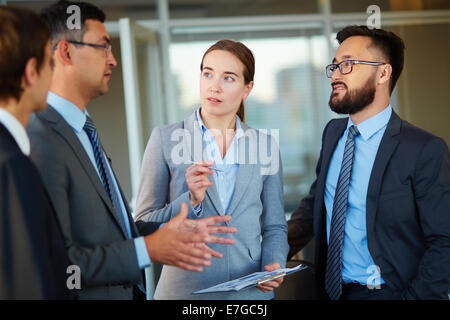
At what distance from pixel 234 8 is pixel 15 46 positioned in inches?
175

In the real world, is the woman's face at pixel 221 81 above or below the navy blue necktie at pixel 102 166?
above

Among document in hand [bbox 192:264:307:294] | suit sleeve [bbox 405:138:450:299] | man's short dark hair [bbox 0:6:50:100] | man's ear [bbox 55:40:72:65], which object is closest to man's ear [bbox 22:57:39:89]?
man's short dark hair [bbox 0:6:50:100]

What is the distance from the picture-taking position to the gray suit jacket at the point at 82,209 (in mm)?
1394

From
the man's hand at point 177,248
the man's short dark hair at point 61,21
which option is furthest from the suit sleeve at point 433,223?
the man's short dark hair at point 61,21

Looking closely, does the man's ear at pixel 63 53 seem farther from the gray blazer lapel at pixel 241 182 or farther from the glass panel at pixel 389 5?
the glass panel at pixel 389 5

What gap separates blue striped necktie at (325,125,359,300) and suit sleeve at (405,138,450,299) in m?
0.30

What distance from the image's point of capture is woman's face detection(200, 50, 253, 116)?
219 centimetres

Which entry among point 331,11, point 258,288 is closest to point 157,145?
point 258,288

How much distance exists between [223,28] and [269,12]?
0.55 meters

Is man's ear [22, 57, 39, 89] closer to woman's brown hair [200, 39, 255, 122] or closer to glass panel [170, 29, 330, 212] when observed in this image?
woman's brown hair [200, 39, 255, 122]

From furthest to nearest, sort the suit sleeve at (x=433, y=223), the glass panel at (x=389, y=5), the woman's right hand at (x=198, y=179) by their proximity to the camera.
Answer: the glass panel at (x=389, y=5), the suit sleeve at (x=433, y=223), the woman's right hand at (x=198, y=179)

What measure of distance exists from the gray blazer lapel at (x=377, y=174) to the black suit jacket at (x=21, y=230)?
1.39 metres

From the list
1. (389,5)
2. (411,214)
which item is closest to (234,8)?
(389,5)

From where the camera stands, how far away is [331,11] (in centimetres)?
544
